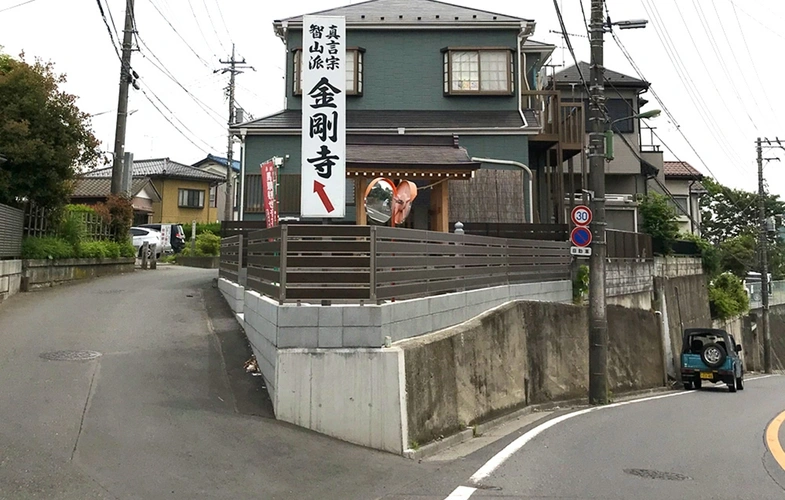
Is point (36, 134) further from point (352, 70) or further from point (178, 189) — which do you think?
point (178, 189)

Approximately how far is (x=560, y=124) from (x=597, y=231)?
26.4 feet

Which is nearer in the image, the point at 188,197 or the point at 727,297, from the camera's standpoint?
the point at 727,297

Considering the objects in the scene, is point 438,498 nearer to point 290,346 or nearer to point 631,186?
point 290,346

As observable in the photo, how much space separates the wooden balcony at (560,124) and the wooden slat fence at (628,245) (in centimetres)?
330

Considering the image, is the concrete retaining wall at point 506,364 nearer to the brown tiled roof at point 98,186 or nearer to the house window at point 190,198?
the brown tiled roof at point 98,186

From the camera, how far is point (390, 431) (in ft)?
22.2

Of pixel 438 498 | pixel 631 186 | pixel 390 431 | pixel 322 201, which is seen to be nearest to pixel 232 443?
pixel 390 431

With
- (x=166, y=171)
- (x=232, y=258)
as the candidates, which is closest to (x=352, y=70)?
(x=232, y=258)

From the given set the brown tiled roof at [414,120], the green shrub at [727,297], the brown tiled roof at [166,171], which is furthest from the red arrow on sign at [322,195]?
the brown tiled roof at [166,171]

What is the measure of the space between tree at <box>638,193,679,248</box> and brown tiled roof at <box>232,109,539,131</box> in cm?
919

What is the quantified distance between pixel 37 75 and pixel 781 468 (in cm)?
1628

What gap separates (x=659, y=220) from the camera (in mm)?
26109

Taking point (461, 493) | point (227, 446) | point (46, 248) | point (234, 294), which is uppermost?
point (46, 248)

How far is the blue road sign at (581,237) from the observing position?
1319 cm
